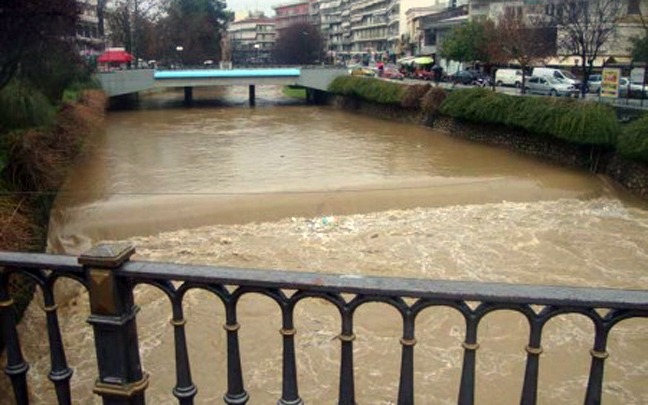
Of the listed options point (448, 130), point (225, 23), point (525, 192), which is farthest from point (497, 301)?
point (225, 23)

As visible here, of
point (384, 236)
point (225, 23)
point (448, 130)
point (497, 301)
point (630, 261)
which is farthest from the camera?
point (225, 23)

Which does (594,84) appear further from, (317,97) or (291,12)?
(291,12)

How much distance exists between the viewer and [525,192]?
59.3 ft

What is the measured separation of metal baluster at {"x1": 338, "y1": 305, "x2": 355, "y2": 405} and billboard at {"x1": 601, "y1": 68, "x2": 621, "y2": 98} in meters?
23.6

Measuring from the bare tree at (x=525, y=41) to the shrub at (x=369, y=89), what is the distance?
241 inches

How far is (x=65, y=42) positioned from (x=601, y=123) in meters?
17.6

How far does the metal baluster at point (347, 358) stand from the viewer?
84.0 inches

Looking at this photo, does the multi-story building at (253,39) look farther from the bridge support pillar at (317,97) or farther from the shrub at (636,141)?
the shrub at (636,141)

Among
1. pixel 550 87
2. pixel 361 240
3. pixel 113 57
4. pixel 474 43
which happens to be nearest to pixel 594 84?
pixel 550 87

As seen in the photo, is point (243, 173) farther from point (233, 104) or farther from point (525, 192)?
point (233, 104)

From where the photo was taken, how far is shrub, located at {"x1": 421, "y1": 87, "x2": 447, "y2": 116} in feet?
104

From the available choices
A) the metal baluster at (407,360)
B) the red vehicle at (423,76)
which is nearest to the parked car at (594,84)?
the red vehicle at (423,76)

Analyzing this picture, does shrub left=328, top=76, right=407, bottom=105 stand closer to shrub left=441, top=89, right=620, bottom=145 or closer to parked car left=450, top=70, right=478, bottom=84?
parked car left=450, top=70, right=478, bottom=84

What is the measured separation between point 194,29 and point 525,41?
47011 mm
